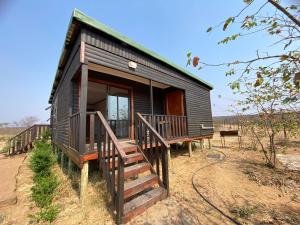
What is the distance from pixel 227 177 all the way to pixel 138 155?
3.03 m

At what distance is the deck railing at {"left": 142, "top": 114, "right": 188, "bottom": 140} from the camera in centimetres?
528

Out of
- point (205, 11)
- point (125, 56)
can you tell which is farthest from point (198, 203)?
point (125, 56)

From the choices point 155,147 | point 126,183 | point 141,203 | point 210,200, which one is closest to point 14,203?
point 126,183

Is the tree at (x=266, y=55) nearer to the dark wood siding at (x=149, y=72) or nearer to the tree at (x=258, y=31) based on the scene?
the tree at (x=258, y=31)

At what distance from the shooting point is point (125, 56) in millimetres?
4730

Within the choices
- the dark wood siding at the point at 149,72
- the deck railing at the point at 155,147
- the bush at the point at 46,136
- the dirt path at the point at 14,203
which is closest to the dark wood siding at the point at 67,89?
the dark wood siding at the point at 149,72

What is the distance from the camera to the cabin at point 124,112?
3.18 metres

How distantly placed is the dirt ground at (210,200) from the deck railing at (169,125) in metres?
1.47

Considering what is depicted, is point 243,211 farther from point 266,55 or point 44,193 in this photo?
point 44,193

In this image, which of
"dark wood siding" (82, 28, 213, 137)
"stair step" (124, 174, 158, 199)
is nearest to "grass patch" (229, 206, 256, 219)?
"stair step" (124, 174, 158, 199)

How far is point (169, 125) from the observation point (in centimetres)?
597

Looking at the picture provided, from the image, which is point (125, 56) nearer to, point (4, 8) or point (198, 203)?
point (4, 8)

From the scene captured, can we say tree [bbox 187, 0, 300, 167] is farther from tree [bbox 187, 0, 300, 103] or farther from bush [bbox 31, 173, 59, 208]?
bush [bbox 31, 173, 59, 208]

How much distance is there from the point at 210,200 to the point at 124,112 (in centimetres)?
460
